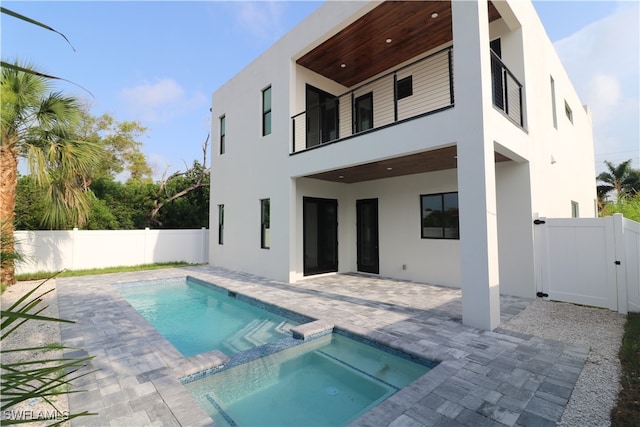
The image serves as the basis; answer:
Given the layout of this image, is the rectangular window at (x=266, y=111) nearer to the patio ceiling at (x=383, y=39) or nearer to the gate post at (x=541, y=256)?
the patio ceiling at (x=383, y=39)

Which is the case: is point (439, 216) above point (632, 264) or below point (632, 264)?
above

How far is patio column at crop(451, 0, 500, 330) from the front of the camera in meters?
4.66

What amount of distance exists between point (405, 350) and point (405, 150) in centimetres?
354

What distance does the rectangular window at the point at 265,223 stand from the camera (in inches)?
379

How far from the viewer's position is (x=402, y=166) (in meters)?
7.41

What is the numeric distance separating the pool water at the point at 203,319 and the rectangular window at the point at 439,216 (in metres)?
4.60

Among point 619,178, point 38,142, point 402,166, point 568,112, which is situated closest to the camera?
point 402,166

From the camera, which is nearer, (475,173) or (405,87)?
(475,173)

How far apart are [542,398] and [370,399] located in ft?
5.47

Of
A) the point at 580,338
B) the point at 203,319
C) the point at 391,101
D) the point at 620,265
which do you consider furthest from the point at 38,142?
the point at 620,265

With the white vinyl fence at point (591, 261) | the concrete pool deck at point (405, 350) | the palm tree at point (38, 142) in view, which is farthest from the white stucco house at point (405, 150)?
the palm tree at point (38, 142)

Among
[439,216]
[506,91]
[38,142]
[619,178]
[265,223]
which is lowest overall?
[265,223]

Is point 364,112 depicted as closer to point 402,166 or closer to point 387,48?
point 387,48

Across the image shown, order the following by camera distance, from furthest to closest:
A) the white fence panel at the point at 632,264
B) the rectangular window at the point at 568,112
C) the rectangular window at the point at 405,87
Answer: the rectangular window at the point at 568,112 < the rectangular window at the point at 405,87 < the white fence panel at the point at 632,264
